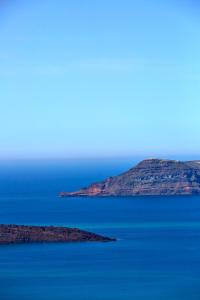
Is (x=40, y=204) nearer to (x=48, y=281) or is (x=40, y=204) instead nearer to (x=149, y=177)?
(x=149, y=177)

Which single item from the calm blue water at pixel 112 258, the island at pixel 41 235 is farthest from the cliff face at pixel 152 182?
the island at pixel 41 235

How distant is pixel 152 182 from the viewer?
145 feet

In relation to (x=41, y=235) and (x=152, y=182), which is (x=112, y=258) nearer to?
(x=41, y=235)

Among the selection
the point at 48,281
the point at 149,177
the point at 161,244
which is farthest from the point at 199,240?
the point at 149,177

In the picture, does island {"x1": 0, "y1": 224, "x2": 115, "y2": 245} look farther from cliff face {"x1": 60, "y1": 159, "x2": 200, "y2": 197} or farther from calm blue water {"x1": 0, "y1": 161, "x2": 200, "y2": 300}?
cliff face {"x1": 60, "y1": 159, "x2": 200, "y2": 197}

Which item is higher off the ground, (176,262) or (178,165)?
(178,165)

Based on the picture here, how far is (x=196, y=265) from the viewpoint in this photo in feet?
72.7

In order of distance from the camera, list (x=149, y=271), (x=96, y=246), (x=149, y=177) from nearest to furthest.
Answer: (x=149, y=271)
(x=96, y=246)
(x=149, y=177)

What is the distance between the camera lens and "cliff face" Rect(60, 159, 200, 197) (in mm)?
43938

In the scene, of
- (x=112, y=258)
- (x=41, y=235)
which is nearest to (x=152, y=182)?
(x=41, y=235)

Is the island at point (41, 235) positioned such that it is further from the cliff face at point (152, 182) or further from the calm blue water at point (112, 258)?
the cliff face at point (152, 182)

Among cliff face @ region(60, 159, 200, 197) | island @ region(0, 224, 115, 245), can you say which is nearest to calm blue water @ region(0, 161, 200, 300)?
island @ region(0, 224, 115, 245)

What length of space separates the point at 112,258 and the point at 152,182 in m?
21.1

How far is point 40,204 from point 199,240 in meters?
14.3
